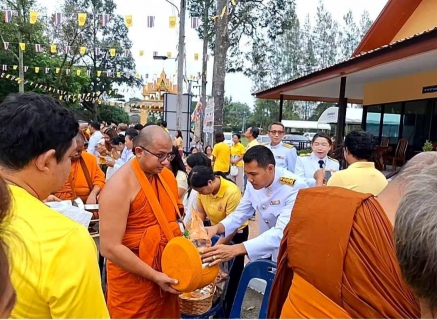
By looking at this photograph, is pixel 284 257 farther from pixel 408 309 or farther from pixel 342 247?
pixel 408 309

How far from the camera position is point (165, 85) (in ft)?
85.1

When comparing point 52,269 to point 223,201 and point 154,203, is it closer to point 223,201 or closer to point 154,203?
point 154,203

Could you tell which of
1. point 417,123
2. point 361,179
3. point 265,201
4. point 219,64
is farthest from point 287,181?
point 219,64

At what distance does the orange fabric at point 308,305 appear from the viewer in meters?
1.23

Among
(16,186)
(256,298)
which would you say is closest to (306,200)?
(16,186)

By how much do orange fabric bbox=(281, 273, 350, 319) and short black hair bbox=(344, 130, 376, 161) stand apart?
6.74 feet

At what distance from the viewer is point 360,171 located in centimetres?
298

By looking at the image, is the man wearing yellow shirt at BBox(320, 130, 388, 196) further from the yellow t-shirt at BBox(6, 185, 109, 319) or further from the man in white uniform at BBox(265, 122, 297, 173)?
the yellow t-shirt at BBox(6, 185, 109, 319)

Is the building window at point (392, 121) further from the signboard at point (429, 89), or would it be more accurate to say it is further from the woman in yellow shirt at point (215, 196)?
the woman in yellow shirt at point (215, 196)

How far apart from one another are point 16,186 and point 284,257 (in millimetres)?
1002

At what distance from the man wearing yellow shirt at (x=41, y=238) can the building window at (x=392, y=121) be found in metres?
11.7

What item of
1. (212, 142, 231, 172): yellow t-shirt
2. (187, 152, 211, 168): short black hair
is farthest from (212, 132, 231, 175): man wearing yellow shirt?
(187, 152, 211, 168): short black hair

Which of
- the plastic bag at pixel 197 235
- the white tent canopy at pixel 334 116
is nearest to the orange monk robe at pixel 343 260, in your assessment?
the plastic bag at pixel 197 235

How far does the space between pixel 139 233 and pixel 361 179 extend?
1765 mm
